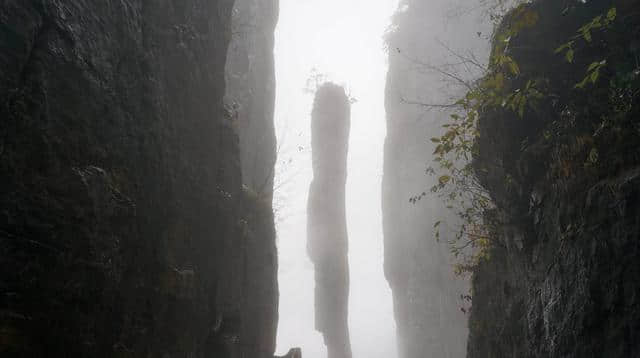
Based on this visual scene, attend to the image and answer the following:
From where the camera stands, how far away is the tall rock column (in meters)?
26.0

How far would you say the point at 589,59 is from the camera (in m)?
5.18

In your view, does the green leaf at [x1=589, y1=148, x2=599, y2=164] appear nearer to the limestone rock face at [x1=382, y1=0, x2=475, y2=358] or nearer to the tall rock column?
the limestone rock face at [x1=382, y1=0, x2=475, y2=358]

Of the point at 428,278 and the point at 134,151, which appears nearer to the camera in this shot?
the point at 134,151

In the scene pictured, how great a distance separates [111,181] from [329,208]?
22.7 metres

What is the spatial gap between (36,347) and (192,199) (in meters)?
3.66

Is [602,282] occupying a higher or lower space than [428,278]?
lower

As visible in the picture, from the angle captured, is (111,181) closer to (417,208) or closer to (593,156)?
(593,156)

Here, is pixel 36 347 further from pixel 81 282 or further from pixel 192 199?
pixel 192 199

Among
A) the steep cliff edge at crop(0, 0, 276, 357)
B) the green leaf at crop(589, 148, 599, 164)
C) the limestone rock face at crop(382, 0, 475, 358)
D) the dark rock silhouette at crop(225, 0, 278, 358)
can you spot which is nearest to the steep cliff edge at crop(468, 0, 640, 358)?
the green leaf at crop(589, 148, 599, 164)

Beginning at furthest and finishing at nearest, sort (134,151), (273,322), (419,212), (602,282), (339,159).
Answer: (339,159) < (419,212) < (273,322) < (134,151) < (602,282)

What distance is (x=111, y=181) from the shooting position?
4957 mm

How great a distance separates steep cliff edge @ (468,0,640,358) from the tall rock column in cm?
1948

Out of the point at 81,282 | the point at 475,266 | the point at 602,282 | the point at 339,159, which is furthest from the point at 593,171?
the point at 339,159

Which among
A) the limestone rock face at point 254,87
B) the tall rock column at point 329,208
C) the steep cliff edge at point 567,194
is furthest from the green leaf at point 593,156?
the tall rock column at point 329,208
